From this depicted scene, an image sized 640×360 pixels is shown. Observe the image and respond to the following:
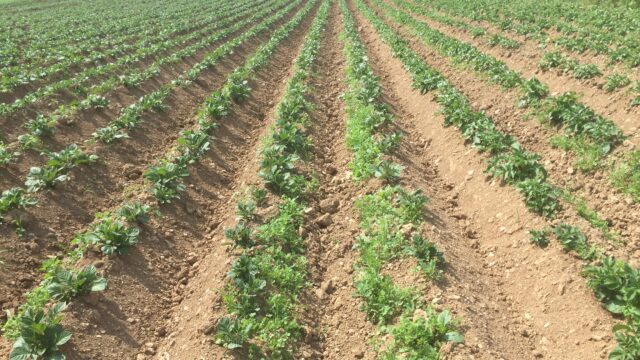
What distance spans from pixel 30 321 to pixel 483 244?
6731 millimetres

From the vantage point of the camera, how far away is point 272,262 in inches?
271

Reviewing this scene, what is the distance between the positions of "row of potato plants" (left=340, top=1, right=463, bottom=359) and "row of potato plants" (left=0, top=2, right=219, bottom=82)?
13291 millimetres

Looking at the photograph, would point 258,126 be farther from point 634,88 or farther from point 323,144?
point 634,88

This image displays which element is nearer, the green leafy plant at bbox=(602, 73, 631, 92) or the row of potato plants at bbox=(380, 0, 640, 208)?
the row of potato plants at bbox=(380, 0, 640, 208)

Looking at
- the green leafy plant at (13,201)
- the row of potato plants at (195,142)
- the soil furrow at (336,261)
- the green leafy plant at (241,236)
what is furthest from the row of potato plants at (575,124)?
the green leafy plant at (13,201)

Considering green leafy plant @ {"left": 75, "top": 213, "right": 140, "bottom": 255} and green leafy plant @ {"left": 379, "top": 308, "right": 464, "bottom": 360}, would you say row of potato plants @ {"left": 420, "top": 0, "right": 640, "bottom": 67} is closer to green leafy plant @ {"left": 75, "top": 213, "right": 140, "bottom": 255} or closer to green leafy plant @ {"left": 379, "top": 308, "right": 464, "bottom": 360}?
green leafy plant @ {"left": 379, "top": 308, "right": 464, "bottom": 360}

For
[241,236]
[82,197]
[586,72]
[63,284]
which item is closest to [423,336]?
[241,236]

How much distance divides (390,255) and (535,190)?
287 centimetres

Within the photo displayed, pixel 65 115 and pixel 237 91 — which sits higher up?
pixel 65 115

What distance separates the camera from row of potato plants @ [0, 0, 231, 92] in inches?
657

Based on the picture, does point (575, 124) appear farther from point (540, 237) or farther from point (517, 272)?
point (517, 272)

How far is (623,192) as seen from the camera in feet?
26.0

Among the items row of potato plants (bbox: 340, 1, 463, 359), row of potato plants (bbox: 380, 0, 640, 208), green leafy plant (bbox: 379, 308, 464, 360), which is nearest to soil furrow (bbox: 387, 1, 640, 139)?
row of potato plants (bbox: 380, 0, 640, 208)

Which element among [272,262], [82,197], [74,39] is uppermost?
[74,39]
